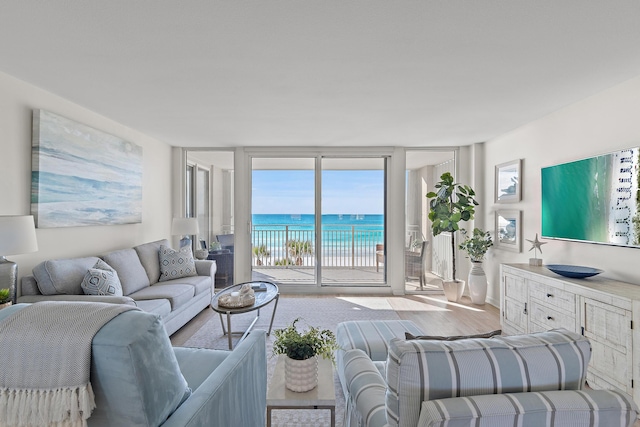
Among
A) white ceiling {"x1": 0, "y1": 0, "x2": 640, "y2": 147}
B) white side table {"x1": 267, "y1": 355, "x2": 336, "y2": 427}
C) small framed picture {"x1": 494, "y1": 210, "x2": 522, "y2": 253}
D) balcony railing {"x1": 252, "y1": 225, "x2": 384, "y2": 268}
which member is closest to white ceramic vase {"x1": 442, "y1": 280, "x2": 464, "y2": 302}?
small framed picture {"x1": 494, "y1": 210, "x2": 522, "y2": 253}

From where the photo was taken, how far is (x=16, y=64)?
2352 millimetres

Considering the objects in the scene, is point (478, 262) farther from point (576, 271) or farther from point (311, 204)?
point (311, 204)

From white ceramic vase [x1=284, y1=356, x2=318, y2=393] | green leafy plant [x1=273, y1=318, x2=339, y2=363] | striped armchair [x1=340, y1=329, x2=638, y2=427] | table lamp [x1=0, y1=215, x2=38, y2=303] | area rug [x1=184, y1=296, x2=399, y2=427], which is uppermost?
table lamp [x1=0, y1=215, x2=38, y2=303]

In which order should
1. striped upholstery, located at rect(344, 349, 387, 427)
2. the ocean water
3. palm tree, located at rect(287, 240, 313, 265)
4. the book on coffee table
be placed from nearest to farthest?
1. striped upholstery, located at rect(344, 349, 387, 427)
2. the book on coffee table
3. the ocean water
4. palm tree, located at rect(287, 240, 313, 265)

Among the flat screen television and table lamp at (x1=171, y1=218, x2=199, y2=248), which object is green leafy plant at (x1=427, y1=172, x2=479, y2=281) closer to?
the flat screen television

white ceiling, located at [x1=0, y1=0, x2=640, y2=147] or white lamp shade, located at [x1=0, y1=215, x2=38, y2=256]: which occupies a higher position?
white ceiling, located at [x1=0, y1=0, x2=640, y2=147]

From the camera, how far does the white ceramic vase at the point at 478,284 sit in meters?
4.56

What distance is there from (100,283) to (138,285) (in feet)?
2.29

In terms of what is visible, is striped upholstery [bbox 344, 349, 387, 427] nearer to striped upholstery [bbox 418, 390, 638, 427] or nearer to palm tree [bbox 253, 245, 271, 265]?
striped upholstery [bbox 418, 390, 638, 427]

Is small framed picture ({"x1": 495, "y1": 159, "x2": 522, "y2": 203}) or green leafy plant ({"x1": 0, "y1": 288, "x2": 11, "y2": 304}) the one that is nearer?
green leafy plant ({"x1": 0, "y1": 288, "x2": 11, "y2": 304})

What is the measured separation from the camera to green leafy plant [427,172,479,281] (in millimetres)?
4691

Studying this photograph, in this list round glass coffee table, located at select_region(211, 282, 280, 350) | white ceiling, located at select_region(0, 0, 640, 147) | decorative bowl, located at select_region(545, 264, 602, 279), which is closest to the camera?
white ceiling, located at select_region(0, 0, 640, 147)

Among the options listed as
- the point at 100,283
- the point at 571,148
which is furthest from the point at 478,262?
the point at 100,283

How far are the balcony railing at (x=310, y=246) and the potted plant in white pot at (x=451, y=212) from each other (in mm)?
1046
